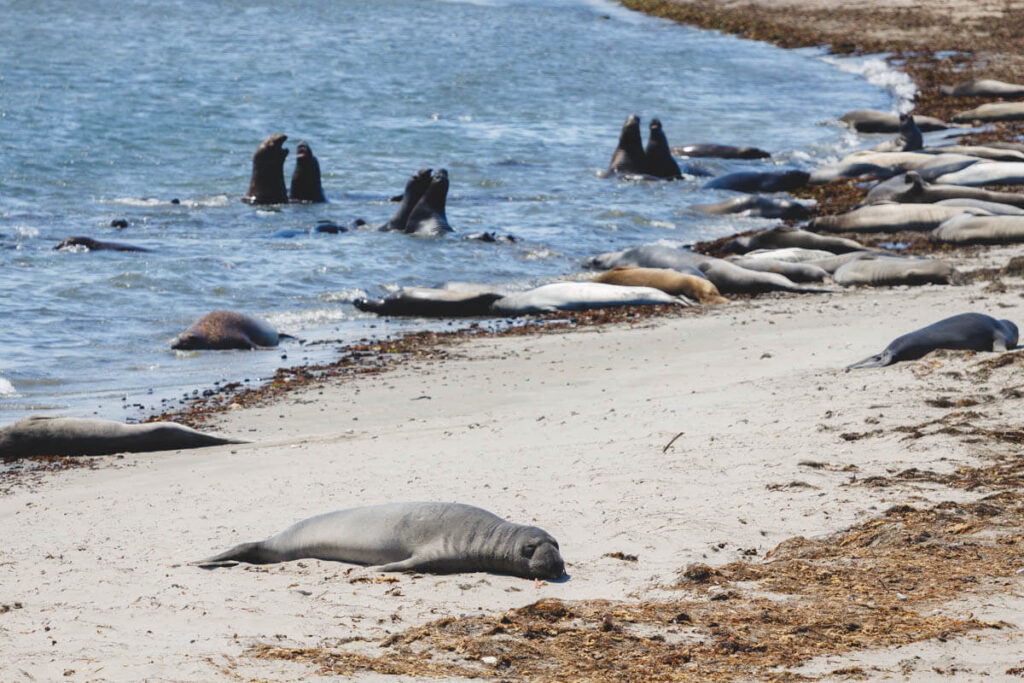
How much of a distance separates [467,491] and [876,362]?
9.38ft

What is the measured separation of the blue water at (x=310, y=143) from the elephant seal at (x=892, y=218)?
1.58 metres

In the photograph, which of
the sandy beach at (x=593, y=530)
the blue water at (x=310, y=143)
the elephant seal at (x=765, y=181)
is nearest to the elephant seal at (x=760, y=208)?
the blue water at (x=310, y=143)

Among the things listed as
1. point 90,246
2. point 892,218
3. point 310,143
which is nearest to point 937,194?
point 892,218

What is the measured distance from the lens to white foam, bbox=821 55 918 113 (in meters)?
26.0

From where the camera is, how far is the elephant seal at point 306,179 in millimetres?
15922

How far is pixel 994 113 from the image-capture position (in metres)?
21.9

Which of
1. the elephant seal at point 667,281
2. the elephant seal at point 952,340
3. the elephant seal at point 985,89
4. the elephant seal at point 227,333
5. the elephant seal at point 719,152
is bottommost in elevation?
the elephant seal at point 227,333

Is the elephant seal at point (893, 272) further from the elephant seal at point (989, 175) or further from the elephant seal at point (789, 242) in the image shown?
the elephant seal at point (989, 175)

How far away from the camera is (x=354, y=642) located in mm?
3539

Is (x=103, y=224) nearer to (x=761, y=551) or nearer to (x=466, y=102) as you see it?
(x=761, y=551)

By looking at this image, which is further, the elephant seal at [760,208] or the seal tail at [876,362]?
the elephant seal at [760,208]

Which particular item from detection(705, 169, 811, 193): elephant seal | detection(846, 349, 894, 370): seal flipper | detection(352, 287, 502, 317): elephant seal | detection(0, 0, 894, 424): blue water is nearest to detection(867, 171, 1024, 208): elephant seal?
detection(0, 0, 894, 424): blue water

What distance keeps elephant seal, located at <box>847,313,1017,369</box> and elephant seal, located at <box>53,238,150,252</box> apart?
802 centimetres

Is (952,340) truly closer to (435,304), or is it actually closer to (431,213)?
(435,304)
